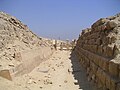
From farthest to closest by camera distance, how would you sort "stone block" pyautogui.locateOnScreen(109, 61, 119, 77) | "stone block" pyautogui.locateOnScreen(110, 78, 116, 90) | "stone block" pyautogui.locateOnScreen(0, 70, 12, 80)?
"stone block" pyautogui.locateOnScreen(0, 70, 12, 80) < "stone block" pyautogui.locateOnScreen(109, 61, 119, 77) < "stone block" pyautogui.locateOnScreen(110, 78, 116, 90)

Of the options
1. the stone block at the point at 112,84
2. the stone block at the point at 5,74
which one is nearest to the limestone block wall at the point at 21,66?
the stone block at the point at 5,74

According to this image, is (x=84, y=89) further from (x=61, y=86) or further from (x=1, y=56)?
(x=1, y=56)

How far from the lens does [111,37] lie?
23.0ft

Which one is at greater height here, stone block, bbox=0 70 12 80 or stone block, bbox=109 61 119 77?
stone block, bbox=109 61 119 77

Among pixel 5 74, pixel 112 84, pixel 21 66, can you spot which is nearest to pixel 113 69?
pixel 112 84

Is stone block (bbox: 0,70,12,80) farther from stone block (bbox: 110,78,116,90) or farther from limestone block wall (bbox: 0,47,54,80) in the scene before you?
stone block (bbox: 110,78,116,90)

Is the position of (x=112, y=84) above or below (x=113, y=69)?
below

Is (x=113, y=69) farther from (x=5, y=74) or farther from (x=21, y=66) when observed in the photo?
(x=21, y=66)

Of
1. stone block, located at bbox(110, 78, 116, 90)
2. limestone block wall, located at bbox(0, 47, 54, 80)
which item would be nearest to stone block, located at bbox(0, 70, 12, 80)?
limestone block wall, located at bbox(0, 47, 54, 80)

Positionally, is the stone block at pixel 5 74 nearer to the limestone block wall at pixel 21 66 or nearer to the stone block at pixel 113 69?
the limestone block wall at pixel 21 66

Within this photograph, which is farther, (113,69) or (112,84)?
(113,69)

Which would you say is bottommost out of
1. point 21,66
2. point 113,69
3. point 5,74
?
point 5,74

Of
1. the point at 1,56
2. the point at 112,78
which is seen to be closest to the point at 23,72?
the point at 1,56

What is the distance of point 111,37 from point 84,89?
2.10 metres
